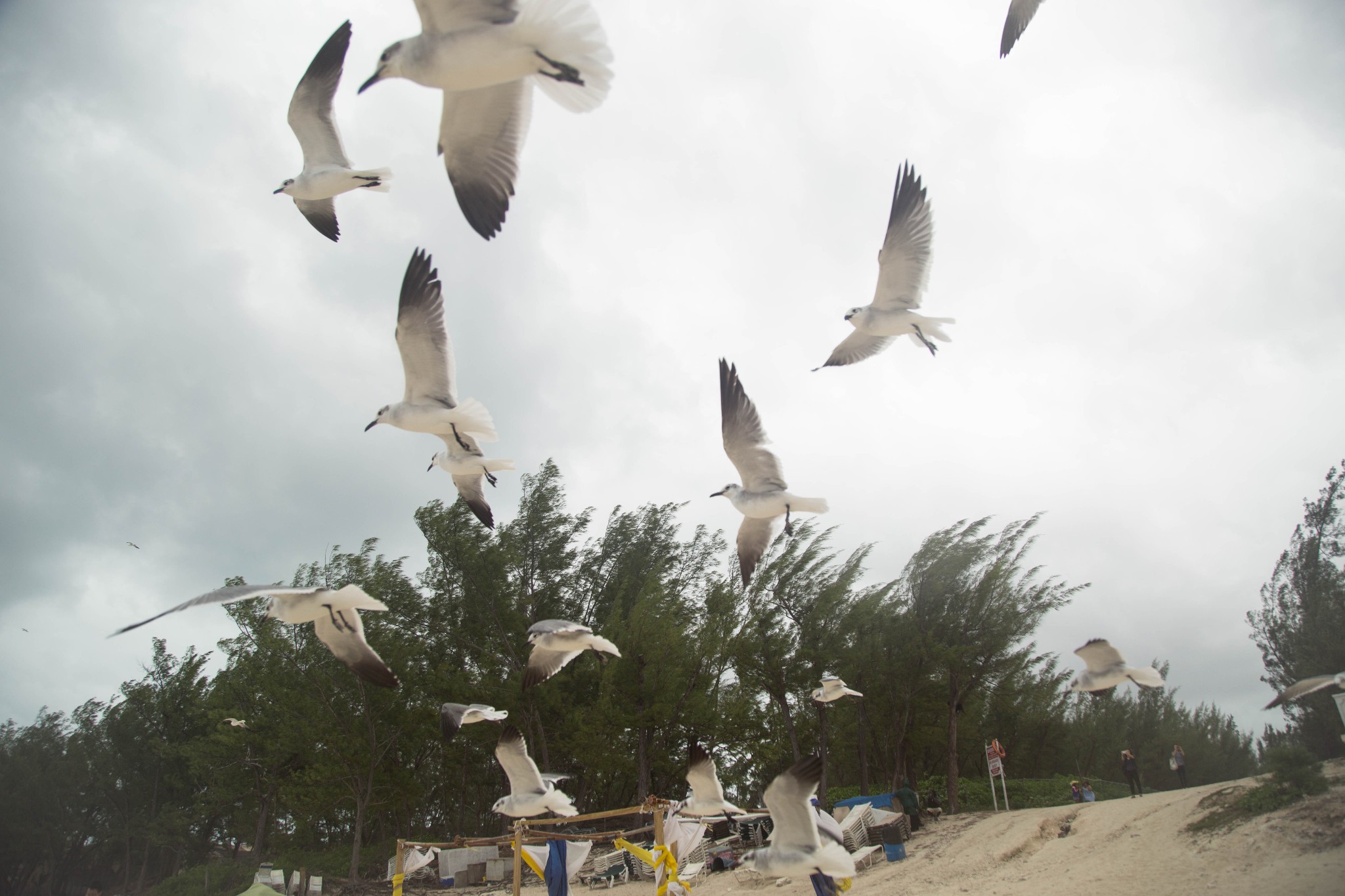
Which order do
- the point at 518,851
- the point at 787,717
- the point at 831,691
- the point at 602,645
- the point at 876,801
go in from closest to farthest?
the point at 602,645 < the point at 518,851 < the point at 831,691 < the point at 876,801 < the point at 787,717

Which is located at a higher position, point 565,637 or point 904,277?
point 904,277

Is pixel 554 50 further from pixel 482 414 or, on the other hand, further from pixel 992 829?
pixel 992 829

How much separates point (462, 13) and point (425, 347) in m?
3.14

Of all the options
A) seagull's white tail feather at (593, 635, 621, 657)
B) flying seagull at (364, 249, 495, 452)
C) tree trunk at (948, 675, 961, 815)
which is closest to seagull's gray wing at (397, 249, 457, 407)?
flying seagull at (364, 249, 495, 452)

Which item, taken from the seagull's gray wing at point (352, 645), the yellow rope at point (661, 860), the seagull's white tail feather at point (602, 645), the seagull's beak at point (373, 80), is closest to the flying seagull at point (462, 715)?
the yellow rope at point (661, 860)

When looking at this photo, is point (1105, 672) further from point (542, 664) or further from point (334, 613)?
point (334, 613)

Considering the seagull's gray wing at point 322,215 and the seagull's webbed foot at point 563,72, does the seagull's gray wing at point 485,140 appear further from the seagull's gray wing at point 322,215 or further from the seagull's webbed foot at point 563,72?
the seagull's gray wing at point 322,215

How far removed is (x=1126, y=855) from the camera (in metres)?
11.3

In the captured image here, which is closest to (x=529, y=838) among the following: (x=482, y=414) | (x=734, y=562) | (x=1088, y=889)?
(x=482, y=414)

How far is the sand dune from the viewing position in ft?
29.4

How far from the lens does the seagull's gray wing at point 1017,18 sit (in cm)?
607

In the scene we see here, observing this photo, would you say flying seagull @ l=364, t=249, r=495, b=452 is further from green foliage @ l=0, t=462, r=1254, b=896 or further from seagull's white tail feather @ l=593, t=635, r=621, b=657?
green foliage @ l=0, t=462, r=1254, b=896

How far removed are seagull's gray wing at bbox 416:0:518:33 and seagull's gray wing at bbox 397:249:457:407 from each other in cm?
290

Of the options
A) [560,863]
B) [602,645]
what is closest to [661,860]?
[560,863]
